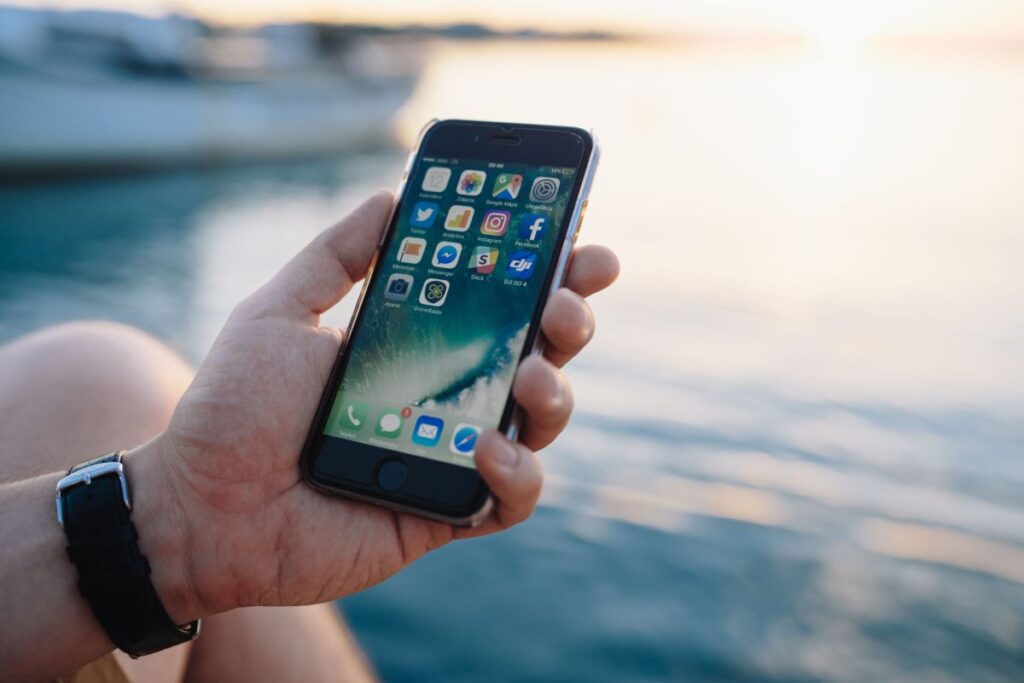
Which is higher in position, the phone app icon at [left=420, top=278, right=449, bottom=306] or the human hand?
the phone app icon at [left=420, top=278, right=449, bottom=306]

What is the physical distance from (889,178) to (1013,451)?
41.3ft

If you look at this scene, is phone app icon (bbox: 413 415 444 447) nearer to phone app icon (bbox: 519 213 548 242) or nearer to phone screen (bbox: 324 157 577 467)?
phone screen (bbox: 324 157 577 467)

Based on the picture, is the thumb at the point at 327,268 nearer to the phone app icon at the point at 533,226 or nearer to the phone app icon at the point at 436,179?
the phone app icon at the point at 436,179

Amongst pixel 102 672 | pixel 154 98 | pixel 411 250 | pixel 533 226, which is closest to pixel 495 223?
pixel 533 226

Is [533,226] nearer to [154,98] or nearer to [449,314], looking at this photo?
[449,314]

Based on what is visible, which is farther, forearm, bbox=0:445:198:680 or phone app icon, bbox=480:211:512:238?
phone app icon, bbox=480:211:512:238

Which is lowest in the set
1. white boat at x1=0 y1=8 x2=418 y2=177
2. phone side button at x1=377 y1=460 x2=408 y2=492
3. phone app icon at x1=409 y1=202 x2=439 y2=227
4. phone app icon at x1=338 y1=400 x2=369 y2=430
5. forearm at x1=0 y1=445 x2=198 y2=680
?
forearm at x1=0 y1=445 x2=198 y2=680

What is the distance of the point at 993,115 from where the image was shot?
30.1m

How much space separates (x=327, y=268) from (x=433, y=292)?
0.21 metres

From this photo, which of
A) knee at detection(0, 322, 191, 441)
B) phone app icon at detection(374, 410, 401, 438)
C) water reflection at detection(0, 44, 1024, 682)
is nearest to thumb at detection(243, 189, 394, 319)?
phone app icon at detection(374, 410, 401, 438)

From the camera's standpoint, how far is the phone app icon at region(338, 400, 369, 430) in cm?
161

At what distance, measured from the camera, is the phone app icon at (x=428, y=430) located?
5.09 feet

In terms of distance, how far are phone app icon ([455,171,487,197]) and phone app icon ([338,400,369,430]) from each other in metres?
0.51

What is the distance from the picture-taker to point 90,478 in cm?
137
